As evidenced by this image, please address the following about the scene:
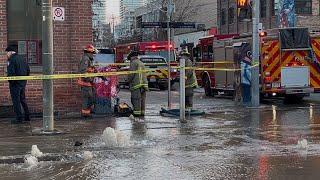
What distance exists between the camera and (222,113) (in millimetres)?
16234

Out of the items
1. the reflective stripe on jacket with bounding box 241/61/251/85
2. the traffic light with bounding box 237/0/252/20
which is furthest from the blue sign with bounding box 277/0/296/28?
the traffic light with bounding box 237/0/252/20

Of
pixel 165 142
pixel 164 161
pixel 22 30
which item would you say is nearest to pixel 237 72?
pixel 22 30

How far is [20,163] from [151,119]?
19.4ft

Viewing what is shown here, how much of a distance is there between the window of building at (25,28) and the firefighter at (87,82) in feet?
4.30

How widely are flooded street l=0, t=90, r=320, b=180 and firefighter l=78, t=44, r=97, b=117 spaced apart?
43 cm

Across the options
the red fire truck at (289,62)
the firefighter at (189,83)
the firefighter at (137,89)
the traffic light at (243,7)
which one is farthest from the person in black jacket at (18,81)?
the red fire truck at (289,62)

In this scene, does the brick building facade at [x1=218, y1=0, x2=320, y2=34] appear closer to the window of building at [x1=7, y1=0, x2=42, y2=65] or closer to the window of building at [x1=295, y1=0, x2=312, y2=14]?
the window of building at [x1=295, y1=0, x2=312, y2=14]

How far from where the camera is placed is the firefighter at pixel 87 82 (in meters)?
14.5

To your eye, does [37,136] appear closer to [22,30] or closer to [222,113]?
[22,30]

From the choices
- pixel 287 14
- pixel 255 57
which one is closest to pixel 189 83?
pixel 255 57

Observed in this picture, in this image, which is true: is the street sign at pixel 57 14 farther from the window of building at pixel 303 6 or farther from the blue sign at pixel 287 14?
the window of building at pixel 303 6

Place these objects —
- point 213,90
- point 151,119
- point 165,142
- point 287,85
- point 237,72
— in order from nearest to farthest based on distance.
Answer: point 165,142
point 151,119
point 287,85
point 237,72
point 213,90

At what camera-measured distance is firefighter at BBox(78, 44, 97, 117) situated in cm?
1447

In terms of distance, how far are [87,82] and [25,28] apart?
6.99ft
